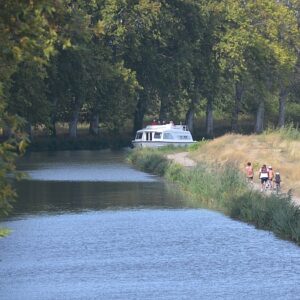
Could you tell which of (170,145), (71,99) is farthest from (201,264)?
(71,99)

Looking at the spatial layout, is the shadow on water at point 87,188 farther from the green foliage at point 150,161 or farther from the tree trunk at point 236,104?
the tree trunk at point 236,104

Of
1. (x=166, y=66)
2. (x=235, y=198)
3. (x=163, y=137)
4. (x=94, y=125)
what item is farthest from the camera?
(x=94, y=125)

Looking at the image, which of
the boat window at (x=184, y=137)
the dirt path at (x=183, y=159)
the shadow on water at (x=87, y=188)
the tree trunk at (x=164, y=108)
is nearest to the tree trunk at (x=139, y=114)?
the tree trunk at (x=164, y=108)

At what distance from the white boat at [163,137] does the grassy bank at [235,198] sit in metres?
17.8

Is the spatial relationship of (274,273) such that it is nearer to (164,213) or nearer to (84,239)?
(84,239)

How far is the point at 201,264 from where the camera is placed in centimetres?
2306

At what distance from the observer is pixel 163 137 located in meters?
71.1

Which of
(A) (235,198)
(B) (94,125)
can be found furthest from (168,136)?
(A) (235,198)

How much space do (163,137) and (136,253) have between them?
153 feet

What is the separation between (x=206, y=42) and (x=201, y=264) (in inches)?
2554

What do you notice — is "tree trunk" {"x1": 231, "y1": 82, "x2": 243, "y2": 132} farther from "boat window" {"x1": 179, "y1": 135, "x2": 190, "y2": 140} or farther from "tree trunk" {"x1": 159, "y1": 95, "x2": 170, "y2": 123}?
"boat window" {"x1": 179, "y1": 135, "x2": 190, "y2": 140}

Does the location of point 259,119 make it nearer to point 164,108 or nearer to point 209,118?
point 209,118

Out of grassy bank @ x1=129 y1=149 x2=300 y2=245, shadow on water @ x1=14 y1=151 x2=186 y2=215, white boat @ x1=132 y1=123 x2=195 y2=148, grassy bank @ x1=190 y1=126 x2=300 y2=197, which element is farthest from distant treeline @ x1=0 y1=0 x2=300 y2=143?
grassy bank @ x1=129 y1=149 x2=300 y2=245

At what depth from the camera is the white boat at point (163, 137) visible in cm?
7075
